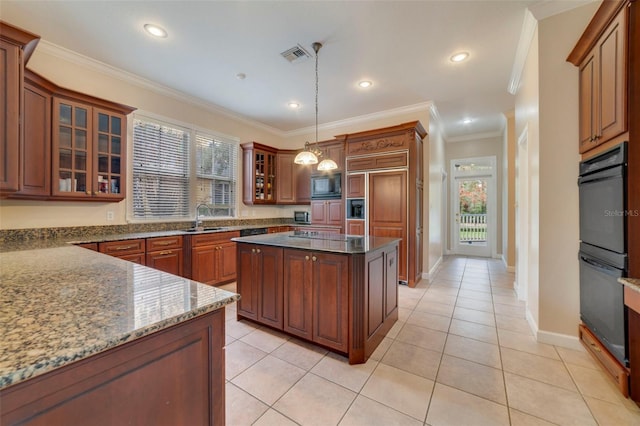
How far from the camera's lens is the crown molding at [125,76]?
2848 mm

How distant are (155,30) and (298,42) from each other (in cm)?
146

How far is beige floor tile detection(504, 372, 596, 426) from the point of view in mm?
1526

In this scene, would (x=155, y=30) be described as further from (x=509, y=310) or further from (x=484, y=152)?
(x=484, y=152)

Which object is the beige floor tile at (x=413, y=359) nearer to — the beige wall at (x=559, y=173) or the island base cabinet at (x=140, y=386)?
the beige wall at (x=559, y=173)

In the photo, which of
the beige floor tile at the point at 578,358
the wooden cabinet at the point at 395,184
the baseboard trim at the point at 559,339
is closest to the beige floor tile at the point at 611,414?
the beige floor tile at the point at 578,358

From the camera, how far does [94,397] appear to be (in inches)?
26.6

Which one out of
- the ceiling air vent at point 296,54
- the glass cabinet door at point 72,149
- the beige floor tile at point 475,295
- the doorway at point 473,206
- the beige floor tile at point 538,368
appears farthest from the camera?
the doorway at point 473,206

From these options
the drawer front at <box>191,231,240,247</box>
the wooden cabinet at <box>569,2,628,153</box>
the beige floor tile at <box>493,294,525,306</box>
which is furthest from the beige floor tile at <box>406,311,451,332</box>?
the drawer front at <box>191,231,240,247</box>

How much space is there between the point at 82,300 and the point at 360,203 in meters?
3.93

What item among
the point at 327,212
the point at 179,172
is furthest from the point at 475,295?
the point at 179,172

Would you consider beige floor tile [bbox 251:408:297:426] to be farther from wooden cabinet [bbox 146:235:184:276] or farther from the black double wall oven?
wooden cabinet [bbox 146:235:184:276]

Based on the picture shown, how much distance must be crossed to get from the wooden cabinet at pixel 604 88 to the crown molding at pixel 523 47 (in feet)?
1.94

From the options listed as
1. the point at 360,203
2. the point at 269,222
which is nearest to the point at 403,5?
the point at 360,203

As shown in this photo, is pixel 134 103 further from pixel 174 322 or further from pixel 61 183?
pixel 174 322
